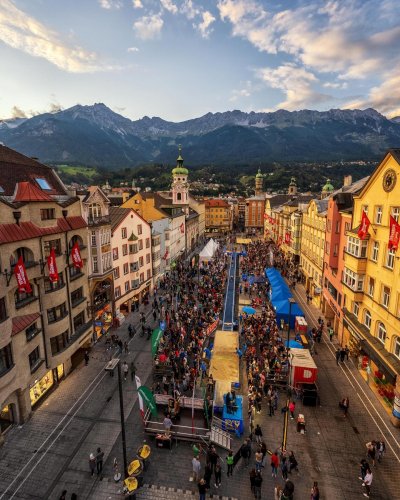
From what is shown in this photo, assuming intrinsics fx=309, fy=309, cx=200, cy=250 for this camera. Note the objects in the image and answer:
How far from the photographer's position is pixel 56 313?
83.7ft

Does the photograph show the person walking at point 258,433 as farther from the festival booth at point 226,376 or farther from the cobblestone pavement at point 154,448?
the festival booth at point 226,376

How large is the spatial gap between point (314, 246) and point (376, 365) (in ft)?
91.3

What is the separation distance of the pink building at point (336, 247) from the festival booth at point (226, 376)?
48.3 feet

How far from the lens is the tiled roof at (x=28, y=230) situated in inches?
766

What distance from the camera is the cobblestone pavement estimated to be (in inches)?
655

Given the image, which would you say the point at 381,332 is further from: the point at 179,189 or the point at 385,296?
the point at 179,189

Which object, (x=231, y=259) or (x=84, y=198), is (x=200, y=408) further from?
(x=231, y=259)

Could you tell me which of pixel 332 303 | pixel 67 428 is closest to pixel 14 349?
pixel 67 428

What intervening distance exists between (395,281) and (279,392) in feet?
40.9

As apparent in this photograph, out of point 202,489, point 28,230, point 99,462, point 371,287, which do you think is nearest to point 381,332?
point 371,287

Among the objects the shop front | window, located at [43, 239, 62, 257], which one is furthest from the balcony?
the shop front

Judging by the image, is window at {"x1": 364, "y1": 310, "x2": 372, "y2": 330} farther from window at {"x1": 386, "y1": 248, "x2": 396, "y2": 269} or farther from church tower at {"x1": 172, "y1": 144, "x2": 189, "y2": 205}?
church tower at {"x1": 172, "y1": 144, "x2": 189, "y2": 205}

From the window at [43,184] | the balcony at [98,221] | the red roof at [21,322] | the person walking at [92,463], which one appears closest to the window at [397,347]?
the person walking at [92,463]

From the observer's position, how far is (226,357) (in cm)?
2592
